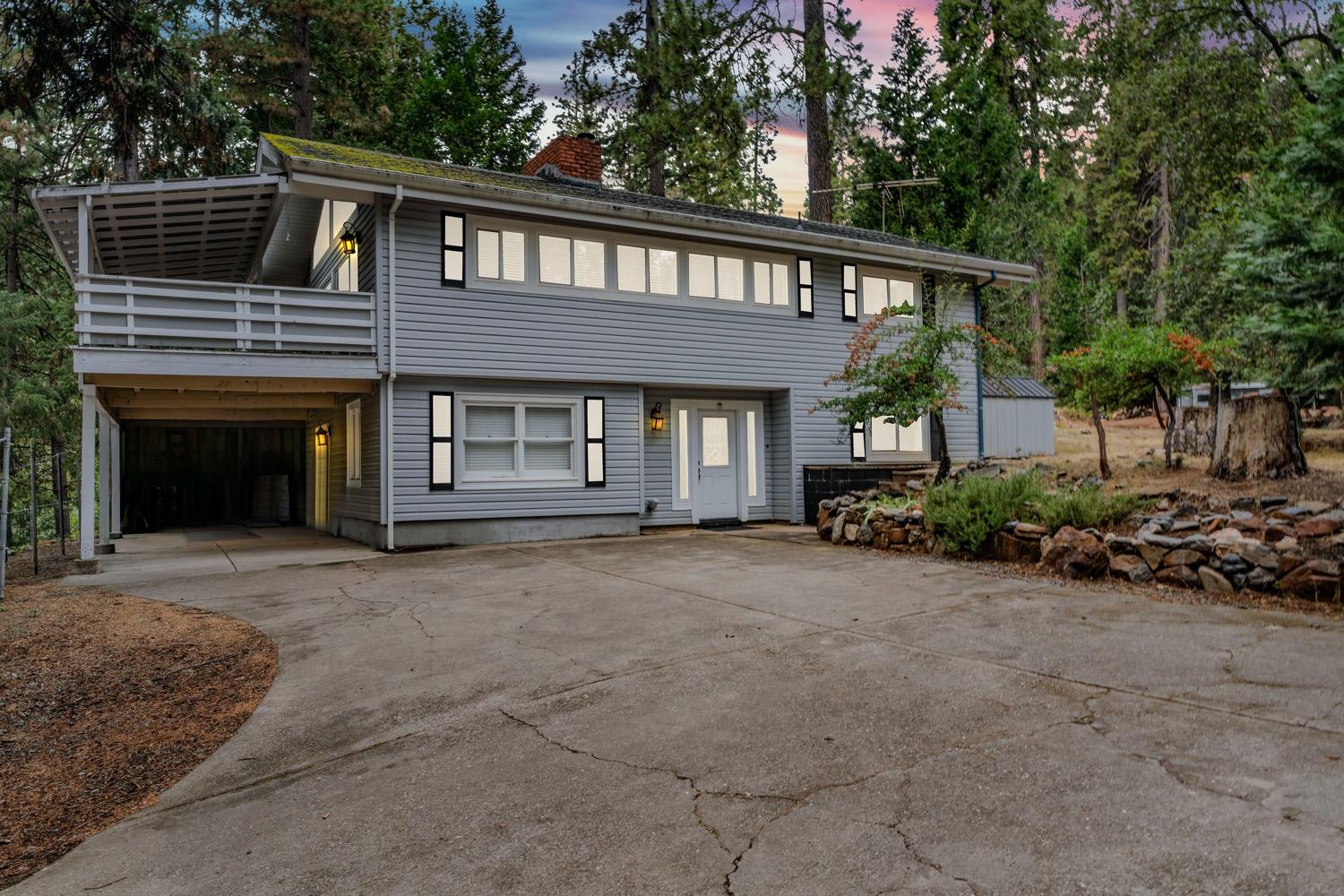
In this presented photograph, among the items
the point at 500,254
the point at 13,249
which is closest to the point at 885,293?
the point at 500,254

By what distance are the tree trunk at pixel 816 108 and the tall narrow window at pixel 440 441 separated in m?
Result: 12.7

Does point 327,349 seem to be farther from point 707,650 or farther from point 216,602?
point 707,650

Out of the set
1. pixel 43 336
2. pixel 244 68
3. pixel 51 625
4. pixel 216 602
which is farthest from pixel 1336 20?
pixel 43 336

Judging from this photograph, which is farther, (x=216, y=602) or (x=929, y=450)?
(x=929, y=450)

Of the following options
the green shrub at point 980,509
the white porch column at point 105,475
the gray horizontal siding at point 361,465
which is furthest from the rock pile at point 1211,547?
the white porch column at point 105,475

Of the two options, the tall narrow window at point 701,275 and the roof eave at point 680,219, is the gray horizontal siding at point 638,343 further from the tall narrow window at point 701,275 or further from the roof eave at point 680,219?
the roof eave at point 680,219

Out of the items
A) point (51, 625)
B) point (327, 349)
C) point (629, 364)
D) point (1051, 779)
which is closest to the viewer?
point (1051, 779)

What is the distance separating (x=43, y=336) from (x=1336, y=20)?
27078mm

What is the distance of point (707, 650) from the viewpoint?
515 cm

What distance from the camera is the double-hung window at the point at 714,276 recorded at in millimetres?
13398

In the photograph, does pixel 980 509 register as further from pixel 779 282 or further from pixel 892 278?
pixel 892 278

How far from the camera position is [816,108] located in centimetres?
2097

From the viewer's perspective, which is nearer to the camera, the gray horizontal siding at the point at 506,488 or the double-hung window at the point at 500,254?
the gray horizontal siding at the point at 506,488

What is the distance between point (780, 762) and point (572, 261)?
10182 millimetres
